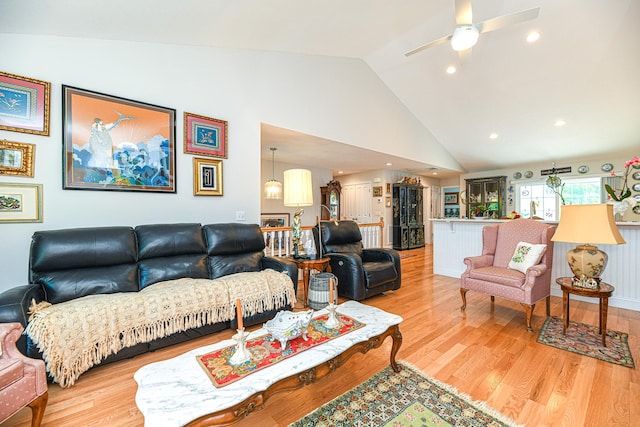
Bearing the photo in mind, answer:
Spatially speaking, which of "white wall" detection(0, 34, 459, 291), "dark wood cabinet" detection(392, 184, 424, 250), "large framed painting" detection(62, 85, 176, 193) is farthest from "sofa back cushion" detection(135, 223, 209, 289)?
"dark wood cabinet" detection(392, 184, 424, 250)

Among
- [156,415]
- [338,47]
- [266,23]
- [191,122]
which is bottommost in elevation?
[156,415]

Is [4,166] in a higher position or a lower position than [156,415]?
higher

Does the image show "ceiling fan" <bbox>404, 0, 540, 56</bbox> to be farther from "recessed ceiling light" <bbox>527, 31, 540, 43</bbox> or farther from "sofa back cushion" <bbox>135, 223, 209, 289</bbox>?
"sofa back cushion" <bbox>135, 223, 209, 289</bbox>

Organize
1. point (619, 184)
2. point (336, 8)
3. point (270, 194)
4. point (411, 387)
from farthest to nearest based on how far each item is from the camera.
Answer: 1. point (619, 184)
2. point (270, 194)
3. point (336, 8)
4. point (411, 387)

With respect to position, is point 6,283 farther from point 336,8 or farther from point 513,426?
point 336,8

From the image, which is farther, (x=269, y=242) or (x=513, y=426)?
(x=269, y=242)

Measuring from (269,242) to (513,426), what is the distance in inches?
128

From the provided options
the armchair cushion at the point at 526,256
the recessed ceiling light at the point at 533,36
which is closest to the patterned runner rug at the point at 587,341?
the armchair cushion at the point at 526,256

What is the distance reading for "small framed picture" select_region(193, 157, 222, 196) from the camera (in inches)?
122

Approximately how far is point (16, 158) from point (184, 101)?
1.51 m

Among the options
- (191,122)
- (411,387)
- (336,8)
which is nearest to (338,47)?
(336,8)

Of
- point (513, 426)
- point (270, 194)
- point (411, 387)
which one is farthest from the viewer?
point (270, 194)

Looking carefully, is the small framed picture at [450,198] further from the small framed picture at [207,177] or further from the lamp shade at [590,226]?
the small framed picture at [207,177]

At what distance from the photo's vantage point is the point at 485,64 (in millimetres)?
4316
